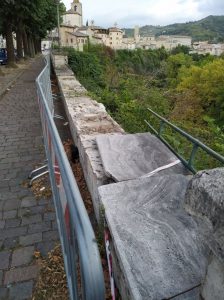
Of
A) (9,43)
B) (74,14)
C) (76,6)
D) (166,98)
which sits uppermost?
(76,6)

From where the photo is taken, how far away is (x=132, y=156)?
3.48m

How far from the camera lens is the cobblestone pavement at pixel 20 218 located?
2.75 m

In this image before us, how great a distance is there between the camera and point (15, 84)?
1504 cm

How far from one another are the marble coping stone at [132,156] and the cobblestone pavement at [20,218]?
3.52 feet

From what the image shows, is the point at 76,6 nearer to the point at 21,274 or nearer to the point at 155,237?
the point at 21,274

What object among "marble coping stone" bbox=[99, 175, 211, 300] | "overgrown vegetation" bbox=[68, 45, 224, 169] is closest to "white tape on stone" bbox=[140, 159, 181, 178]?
"marble coping stone" bbox=[99, 175, 211, 300]

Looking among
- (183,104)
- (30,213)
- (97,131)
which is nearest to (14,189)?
(30,213)

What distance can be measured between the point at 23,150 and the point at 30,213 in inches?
99.7

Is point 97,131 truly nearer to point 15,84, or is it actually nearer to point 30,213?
point 30,213

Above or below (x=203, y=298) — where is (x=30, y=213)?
below

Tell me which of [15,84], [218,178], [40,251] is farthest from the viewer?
[15,84]

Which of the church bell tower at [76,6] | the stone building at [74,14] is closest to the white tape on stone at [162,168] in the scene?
the stone building at [74,14]

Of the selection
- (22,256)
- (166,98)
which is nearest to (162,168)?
(22,256)

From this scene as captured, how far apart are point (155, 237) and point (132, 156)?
1433 millimetres
